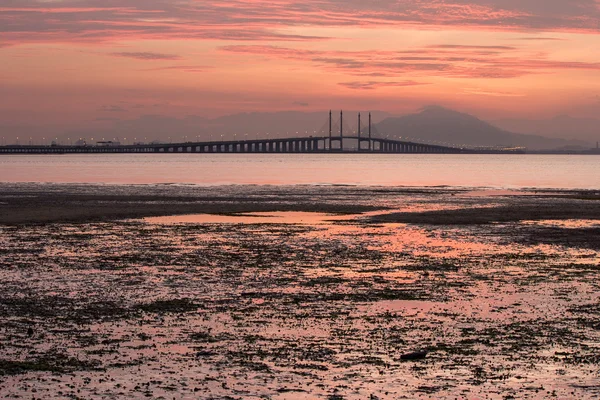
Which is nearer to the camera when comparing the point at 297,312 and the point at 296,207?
the point at 297,312

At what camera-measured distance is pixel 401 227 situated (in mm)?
32844

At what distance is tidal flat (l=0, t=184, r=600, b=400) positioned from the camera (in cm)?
1077

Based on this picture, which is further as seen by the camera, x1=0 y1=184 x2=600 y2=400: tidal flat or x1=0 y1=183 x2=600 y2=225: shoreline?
x1=0 y1=183 x2=600 y2=225: shoreline

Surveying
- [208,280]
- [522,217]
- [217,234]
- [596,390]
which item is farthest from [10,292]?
[522,217]

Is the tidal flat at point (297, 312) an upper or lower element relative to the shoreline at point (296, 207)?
upper

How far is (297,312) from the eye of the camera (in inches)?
602

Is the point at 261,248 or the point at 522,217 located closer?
the point at 261,248

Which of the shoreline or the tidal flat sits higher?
the tidal flat

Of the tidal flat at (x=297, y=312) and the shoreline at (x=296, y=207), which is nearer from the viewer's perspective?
the tidal flat at (x=297, y=312)

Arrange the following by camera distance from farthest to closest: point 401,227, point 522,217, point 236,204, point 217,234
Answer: point 236,204
point 522,217
point 401,227
point 217,234

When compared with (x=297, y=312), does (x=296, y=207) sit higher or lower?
lower

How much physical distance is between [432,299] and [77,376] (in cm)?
763

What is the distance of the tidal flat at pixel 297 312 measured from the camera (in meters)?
10.8

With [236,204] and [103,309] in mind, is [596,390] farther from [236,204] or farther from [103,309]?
[236,204]
